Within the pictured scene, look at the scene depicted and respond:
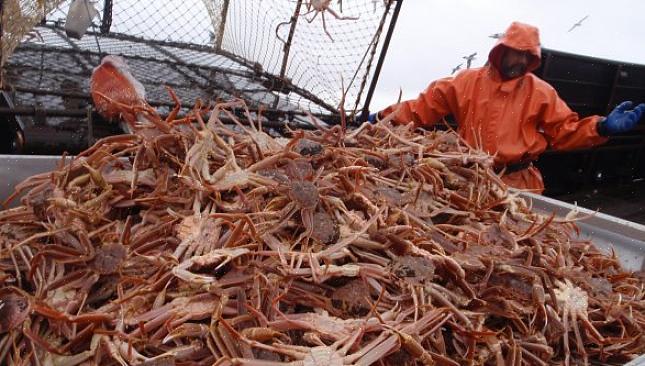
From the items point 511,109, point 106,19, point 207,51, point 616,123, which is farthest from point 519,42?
point 106,19

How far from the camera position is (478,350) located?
1.44 meters

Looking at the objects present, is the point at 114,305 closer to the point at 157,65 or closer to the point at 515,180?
the point at 515,180

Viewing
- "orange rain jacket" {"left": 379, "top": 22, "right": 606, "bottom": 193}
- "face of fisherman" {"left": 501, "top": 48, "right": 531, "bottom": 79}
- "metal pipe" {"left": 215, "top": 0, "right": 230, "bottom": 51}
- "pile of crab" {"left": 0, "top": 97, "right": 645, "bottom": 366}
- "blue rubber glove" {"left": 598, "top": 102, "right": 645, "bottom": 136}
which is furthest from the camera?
"metal pipe" {"left": 215, "top": 0, "right": 230, "bottom": 51}

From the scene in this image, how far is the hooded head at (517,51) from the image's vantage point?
3496 millimetres

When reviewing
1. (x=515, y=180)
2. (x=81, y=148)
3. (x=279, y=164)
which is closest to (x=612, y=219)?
(x=515, y=180)

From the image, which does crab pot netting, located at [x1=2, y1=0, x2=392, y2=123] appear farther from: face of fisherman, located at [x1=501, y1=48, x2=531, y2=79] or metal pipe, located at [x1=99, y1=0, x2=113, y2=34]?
face of fisherman, located at [x1=501, y1=48, x2=531, y2=79]

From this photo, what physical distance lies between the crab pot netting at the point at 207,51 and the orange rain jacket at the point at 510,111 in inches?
19.2

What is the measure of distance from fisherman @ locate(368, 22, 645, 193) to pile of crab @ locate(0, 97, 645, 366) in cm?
156

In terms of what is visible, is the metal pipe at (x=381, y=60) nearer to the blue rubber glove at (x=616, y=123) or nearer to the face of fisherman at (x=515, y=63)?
the face of fisherman at (x=515, y=63)

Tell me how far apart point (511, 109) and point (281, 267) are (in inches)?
102

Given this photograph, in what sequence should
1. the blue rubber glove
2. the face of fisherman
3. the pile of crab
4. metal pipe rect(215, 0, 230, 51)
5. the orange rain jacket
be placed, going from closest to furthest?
the pile of crab < the blue rubber glove < the orange rain jacket < the face of fisherman < metal pipe rect(215, 0, 230, 51)

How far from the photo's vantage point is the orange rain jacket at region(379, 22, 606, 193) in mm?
3436

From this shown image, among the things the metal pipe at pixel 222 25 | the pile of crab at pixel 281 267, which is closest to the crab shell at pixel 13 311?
the pile of crab at pixel 281 267

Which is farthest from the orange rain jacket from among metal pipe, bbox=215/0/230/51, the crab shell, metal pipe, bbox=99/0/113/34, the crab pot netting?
metal pipe, bbox=99/0/113/34
